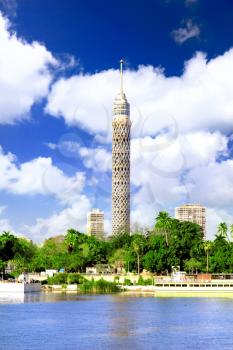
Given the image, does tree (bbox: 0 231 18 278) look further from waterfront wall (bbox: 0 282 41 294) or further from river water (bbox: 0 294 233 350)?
river water (bbox: 0 294 233 350)

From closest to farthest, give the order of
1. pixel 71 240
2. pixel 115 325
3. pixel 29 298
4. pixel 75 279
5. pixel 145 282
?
pixel 115 325
pixel 29 298
pixel 145 282
pixel 75 279
pixel 71 240

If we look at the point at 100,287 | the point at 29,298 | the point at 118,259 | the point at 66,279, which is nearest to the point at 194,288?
the point at 100,287

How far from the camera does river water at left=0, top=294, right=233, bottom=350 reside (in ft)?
202

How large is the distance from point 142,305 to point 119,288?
37075mm

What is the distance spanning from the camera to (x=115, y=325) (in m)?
74.2

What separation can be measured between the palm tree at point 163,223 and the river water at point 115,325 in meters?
49.3

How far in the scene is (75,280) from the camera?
14300cm

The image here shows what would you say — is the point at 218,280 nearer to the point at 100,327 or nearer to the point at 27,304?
the point at 27,304

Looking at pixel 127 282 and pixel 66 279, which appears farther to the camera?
pixel 66 279

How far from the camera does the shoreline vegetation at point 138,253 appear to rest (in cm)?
14125

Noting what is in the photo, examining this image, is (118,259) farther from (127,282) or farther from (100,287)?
(100,287)

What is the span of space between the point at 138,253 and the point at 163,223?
11.8 meters

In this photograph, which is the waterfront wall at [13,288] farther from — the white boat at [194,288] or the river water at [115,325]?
the white boat at [194,288]

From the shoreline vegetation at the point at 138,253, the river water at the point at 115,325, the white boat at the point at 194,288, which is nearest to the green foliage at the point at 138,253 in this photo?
the shoreline vegetation at the point at 138,253
